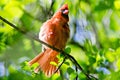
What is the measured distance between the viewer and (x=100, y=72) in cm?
292

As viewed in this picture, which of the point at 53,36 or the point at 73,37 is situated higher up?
the point at 53,36

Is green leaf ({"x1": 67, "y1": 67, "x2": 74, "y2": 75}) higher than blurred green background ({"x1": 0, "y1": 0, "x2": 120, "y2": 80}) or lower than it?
higher

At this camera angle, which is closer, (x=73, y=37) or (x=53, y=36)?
(x=53, y=36)

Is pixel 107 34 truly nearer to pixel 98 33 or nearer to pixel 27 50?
pixel 98 33

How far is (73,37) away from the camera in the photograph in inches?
187

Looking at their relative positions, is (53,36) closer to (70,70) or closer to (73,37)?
(70,70)

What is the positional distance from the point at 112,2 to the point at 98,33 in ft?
3.69

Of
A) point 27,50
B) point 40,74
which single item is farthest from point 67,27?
point 27,50

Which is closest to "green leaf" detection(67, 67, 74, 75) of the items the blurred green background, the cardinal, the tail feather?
the blurred green background

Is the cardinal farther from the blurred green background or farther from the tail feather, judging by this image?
the blurred green background

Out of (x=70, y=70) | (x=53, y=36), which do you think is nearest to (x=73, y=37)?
(x=53, y=36)

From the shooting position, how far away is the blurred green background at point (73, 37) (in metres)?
2.69

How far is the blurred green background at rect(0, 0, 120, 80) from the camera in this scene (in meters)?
2.69

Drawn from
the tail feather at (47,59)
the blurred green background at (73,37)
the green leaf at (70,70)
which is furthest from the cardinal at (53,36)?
the green leaf at (70,70)
